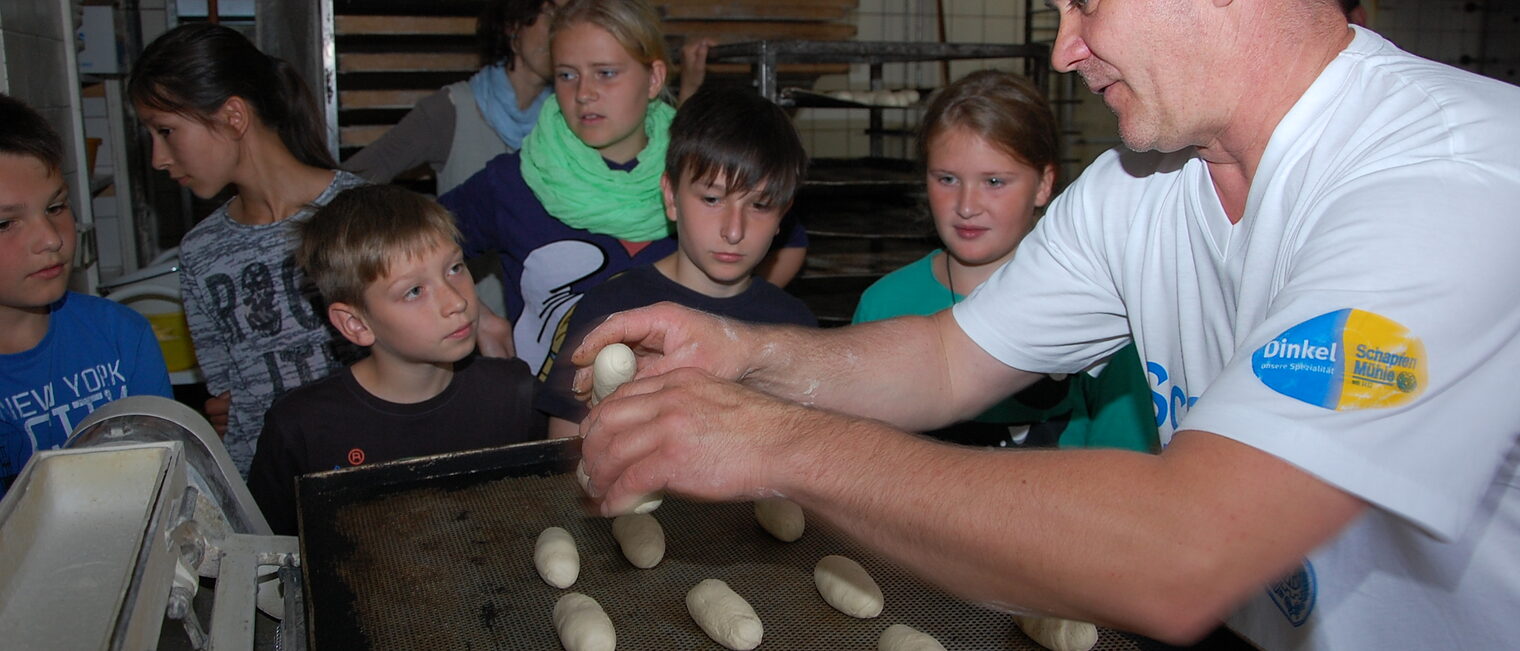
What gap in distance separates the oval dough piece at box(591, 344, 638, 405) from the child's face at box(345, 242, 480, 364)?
0.73m

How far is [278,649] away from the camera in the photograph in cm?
122

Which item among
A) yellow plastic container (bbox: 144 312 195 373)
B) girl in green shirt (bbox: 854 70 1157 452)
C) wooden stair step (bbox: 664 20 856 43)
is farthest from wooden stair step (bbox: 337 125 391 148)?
girl in green shirt (bbox: 854 70 1157 452)

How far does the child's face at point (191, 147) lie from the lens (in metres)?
2.31

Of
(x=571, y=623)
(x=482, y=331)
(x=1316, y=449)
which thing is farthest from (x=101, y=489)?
(x=482, y=331)

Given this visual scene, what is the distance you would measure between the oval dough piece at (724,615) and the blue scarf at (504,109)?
2055 millimetres

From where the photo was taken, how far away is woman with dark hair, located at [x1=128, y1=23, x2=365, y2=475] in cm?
229

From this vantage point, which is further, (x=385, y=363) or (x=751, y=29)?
(x=751, y=29)

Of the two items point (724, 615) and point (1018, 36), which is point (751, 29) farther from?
point (724, 615)

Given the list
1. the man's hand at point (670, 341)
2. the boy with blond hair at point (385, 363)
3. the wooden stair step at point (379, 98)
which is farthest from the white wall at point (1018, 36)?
the man's hand at point (670, 341)

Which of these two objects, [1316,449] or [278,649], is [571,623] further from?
[1316,449]

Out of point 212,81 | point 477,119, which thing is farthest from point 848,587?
point 477,119

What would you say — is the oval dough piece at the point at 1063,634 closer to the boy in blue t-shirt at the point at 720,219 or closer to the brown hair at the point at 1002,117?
the boy in blue t-shirt at the point at 720,219

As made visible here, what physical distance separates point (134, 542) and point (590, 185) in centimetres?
159

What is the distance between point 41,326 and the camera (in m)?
2.04
